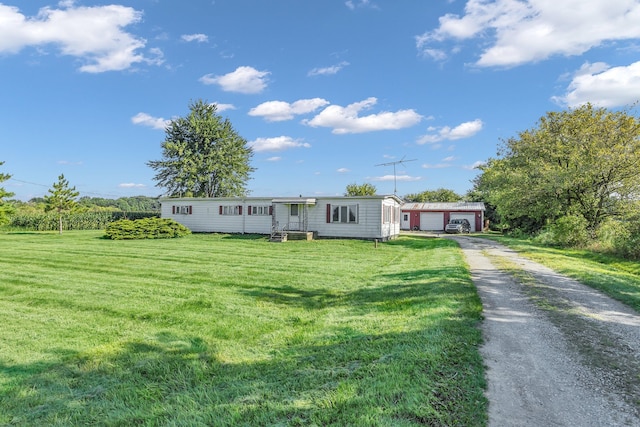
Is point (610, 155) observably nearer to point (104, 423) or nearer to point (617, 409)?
point (617, 409)

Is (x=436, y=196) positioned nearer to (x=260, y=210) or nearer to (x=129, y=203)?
(x=260, y=210)

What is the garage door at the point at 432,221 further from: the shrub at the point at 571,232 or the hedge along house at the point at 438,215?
the shrub at the point at 571,232

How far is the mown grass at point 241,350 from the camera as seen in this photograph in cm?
283

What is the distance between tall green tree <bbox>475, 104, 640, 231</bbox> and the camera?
18.2 m

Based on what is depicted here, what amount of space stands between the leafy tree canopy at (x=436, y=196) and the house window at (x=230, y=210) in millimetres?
32416

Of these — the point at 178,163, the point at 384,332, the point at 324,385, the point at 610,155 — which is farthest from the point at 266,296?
the point at 178,163

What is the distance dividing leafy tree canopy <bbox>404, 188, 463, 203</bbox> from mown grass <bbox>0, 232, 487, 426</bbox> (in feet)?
148

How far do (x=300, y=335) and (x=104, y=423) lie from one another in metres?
2.45

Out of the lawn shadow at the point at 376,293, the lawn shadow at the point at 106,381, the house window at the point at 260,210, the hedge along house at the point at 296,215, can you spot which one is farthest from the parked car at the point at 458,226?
the lawn shadow at the point at 106,381

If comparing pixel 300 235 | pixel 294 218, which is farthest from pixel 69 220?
pixel 300 235

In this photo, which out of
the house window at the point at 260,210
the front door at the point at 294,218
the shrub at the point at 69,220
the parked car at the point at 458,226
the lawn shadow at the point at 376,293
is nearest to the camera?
the lawn shadow at the point at 376,293

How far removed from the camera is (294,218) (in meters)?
21.6

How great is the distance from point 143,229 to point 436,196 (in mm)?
42007

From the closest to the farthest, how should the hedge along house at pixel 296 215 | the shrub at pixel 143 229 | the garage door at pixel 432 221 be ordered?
the hedge along house at pixel 296 215
the shrub at pixel 143 229
the garage door at pixel 432 221
